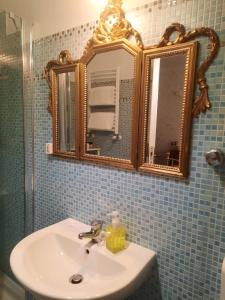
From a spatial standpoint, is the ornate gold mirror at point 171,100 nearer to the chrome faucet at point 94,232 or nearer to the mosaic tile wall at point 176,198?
the mosaic tile wall at point 176,198

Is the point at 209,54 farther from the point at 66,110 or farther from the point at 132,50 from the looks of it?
the point at 66,110

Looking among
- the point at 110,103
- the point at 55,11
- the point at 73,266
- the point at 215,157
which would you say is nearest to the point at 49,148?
the point at 110,103

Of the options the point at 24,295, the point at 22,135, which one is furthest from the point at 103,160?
the point at 24,295

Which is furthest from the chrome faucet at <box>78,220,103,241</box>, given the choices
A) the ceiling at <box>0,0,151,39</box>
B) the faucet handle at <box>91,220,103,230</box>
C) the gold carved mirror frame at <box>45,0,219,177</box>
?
the ceiling at <box>0,0,151,39</box>

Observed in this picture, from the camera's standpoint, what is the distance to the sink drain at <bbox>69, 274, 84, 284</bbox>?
1053 mm

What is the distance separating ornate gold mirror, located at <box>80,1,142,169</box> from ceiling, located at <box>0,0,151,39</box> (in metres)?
0.10

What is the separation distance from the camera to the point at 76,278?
1072mm

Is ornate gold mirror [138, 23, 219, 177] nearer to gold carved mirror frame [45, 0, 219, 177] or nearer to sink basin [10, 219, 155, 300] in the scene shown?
gold carved mirror frame [45, 0, 219, 177]

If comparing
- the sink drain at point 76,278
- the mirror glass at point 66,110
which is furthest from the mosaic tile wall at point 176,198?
the sink drain at point 76,278

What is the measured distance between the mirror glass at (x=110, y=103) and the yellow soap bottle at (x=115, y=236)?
0.98 ft

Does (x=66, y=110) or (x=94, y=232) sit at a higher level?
(x=66, y=110)

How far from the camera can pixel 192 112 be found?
2.94 feet

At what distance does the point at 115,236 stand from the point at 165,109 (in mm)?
618

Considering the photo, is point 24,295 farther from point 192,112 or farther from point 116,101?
point 192,112
